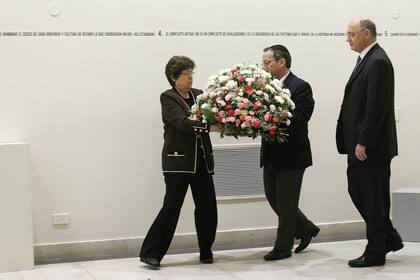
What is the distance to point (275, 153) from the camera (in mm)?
5961

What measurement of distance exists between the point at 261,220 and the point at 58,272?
204 centimetres

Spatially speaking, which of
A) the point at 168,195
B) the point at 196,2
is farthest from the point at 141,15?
the point at 168,195

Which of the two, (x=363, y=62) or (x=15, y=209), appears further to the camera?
(x=15, y=209)

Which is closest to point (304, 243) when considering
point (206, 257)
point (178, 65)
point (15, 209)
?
point (206, 257)

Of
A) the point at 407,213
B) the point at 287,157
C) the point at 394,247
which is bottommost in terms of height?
the point at 394,247

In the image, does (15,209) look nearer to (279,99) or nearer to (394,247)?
(279,99)

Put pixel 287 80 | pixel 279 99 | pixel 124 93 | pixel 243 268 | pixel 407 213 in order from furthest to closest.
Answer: pixel 407 213 → pixel 124 93 → pixel 287 80 → pixel 243 268 → pixel 279 99

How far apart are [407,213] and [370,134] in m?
1.63

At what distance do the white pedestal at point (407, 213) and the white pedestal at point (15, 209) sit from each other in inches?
129

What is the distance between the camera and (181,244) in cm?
664

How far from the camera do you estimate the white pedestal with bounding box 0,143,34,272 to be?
227 inches

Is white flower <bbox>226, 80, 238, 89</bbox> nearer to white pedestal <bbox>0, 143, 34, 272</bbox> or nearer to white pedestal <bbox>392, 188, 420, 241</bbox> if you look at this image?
white pedestal <bbox>0, 143, 34, 272</bbox>

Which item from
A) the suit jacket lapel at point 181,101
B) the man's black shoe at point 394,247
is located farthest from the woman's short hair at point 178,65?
the man's black shoe at point 394,247

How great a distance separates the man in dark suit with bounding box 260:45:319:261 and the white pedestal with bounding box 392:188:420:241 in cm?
123
